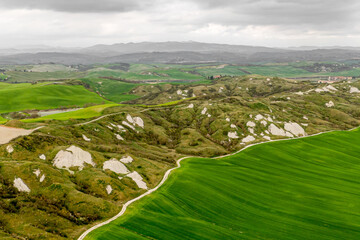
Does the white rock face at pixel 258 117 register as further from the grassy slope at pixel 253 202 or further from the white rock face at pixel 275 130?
the grassy slope at pixel 253 202

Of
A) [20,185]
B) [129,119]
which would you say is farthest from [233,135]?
[20,185]

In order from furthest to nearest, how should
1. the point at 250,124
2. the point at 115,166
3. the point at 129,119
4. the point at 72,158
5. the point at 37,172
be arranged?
the point at 250,124
the point at 129,119
the point at 115,166
the point at 72,158
the point at 37,172

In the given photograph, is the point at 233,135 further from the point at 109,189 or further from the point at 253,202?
the point at 109,189

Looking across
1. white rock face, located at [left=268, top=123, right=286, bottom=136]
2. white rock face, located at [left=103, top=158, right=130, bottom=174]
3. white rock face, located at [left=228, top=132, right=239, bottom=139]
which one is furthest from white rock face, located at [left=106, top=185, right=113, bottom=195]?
white rock face, located at [left=268, top=123, right=286, bottom=136]

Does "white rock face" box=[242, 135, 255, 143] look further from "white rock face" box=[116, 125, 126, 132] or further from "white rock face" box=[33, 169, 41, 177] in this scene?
"white rock face" box=[33, 169, 41, 177]

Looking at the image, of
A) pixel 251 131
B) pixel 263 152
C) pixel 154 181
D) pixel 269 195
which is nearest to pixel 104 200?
pixel 154 181

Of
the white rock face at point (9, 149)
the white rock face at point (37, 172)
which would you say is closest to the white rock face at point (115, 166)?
the white rock face at point (37, 172)

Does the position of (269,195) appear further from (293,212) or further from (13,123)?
(13,123)
